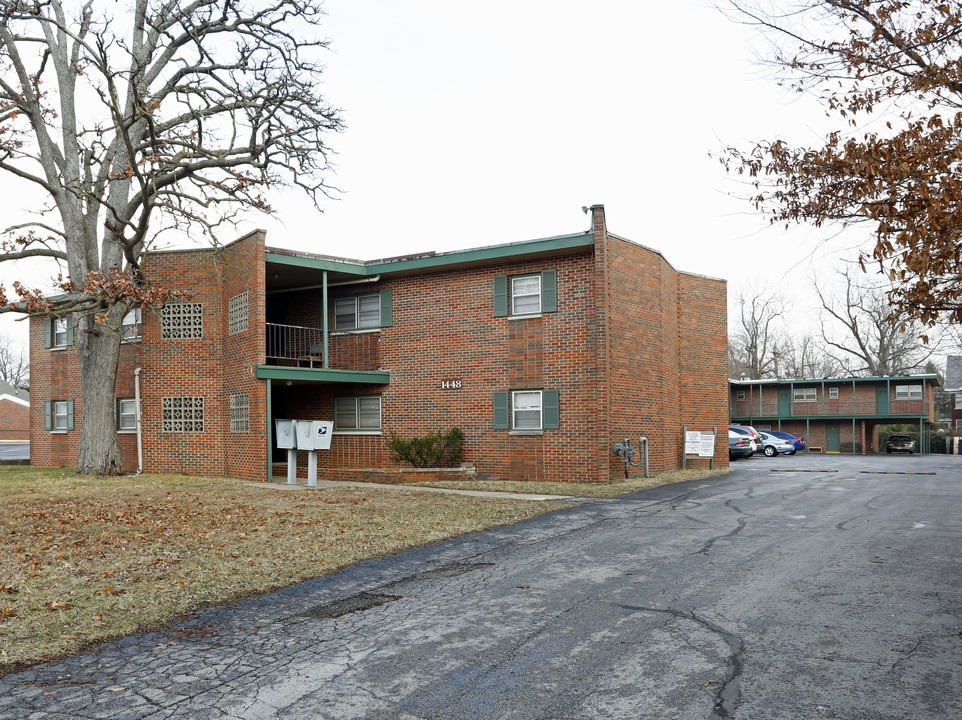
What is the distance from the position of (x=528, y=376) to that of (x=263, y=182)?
352 inches

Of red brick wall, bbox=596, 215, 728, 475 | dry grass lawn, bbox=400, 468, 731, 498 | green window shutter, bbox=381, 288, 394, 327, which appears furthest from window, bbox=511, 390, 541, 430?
green window shutter, bbox=381, 288, 394, 327

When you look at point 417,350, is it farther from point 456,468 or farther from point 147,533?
point 147,533

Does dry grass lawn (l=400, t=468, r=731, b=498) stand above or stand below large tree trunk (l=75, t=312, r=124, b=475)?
below

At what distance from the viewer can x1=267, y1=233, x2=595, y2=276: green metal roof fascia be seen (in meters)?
18.5

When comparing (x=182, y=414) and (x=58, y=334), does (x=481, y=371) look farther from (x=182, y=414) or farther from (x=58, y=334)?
(x=58, y=334)

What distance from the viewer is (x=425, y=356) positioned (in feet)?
67.7

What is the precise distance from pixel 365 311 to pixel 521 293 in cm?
491

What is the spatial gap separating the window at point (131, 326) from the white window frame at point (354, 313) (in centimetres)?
566

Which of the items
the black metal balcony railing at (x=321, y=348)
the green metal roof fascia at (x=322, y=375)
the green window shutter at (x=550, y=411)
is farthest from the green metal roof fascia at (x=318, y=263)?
the green window shutter at (x=550, y=411)

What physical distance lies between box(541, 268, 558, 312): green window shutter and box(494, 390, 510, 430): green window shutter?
2.43 meters

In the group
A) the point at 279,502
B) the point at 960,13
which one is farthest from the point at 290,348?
the point at 960,13

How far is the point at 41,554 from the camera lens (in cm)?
855

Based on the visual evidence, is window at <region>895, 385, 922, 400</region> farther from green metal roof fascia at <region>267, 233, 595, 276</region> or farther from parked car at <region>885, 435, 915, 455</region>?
green metal roof fascia at <region>267, 233, 595, 276</region>

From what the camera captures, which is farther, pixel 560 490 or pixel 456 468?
pixel 456 468
